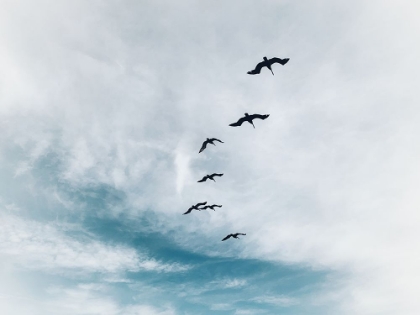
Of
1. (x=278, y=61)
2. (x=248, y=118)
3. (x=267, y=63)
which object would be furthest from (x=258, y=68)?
(x=248, y=118)

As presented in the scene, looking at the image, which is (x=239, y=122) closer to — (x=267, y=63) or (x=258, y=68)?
(x=258, y=68)

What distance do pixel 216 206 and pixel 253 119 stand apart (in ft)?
64.7

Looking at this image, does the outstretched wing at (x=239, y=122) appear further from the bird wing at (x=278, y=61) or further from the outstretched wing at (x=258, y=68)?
the bird wing at (x=278, y=61)

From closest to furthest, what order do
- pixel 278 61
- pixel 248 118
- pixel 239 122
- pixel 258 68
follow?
pixel 278 61
pixel 258 68
pixel 248 118
pixel 239 122

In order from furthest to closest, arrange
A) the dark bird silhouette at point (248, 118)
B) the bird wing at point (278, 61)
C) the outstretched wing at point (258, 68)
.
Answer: the dark bird silhouette at point (248, 118) → the outstretched wing at point (258, 68) → the bird wing at point (278, 61)

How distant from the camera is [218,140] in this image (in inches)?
2251

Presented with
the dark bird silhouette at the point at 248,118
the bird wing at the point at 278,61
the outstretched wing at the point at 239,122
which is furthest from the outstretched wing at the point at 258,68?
the outstretched wing at the point at 239,122

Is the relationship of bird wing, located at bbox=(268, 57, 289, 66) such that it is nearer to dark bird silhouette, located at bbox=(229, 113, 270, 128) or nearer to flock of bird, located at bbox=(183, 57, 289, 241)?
flock of bird, located at bbox=(183, 57, 289, 241)

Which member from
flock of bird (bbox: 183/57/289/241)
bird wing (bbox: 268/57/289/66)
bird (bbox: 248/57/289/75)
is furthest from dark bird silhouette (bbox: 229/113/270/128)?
bird wing (bbox: 268/57/289/66)

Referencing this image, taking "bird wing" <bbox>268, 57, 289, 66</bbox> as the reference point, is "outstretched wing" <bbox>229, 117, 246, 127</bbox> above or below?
below

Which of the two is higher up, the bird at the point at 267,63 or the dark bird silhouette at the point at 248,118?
the bird at the point at 267,63

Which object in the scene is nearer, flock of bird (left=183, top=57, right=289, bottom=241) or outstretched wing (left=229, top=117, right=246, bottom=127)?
flock of bird (left=183, top=57, right=289, bottom=241)

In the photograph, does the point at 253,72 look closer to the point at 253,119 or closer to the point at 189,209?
the point at 253,119

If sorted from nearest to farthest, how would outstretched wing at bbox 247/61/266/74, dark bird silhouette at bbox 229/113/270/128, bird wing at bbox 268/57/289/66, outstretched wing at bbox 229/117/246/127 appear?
bird wing at bbox 268/57/289/66, outstretched wing at bbox 247/61/266/74, dark bird silhouette at bbox 229/113/270/128, outstretched wing at bbox 229/117/246/127
